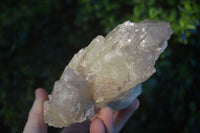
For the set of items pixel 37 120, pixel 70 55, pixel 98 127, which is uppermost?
pixel 70 55

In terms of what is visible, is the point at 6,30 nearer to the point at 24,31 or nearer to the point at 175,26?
the point at 24,31

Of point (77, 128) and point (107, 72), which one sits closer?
point (107, 72)

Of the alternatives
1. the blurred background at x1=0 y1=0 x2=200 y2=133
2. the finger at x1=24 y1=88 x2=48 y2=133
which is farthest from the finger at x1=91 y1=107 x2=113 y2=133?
the blurred background at x1=0 y1=0 x2=200 y2=133

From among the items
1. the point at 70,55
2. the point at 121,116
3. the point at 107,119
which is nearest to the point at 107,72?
the point at 107,119

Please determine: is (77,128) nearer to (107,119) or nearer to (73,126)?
(73,126)

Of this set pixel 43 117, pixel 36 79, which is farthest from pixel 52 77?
pixel 43 117

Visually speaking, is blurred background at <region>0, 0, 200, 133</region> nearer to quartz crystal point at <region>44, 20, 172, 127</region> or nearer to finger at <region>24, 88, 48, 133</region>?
quartz crystal point at <region>44, 20, 172, 127</region>
